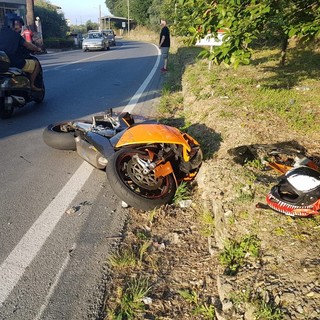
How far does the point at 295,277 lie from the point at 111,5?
368 ft

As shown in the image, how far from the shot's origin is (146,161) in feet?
12.2

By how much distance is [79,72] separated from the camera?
13.6 m

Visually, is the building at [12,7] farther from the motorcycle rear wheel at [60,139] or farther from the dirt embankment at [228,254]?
the dirt embankment at [228,254]

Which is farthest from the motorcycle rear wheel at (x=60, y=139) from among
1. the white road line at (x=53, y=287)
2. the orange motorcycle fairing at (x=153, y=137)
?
the white road line at (x=53, y=287)

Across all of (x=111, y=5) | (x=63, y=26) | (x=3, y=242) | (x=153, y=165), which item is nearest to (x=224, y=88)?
(x=153, y=165)

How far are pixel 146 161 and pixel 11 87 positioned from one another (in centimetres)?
418

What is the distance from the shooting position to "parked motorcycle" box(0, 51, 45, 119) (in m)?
6.58

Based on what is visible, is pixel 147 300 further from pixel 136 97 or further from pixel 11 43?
pixel 136 97

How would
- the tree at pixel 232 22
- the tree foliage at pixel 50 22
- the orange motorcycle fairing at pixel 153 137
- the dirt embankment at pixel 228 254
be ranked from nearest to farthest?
the dirt embankment at pixel 228 254, the tree at pixel 232 22, the orange motorcycle fairing at pixel 153 137, the tree foliage at pixel 50 22

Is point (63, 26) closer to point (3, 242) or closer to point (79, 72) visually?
point (79, 72)

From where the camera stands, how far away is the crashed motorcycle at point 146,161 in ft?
11.7

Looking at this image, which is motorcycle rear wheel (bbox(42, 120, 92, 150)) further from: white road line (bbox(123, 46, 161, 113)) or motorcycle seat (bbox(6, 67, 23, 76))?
white road line (bbox(123, 46, 161, 113))

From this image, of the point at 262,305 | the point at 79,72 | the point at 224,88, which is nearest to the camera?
the point at 262,305

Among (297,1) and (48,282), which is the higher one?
(297,1)
